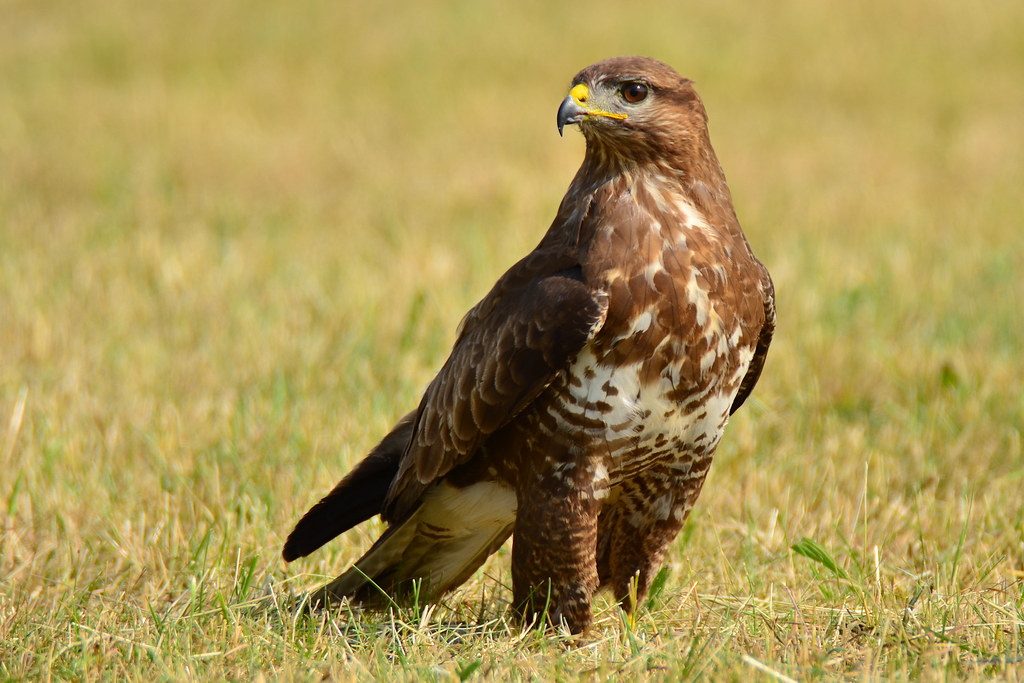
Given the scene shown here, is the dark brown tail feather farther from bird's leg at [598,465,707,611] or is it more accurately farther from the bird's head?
the bird's head

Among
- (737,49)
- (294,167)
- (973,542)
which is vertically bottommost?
(973,542)

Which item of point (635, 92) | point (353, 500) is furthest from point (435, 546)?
point (635, 92)

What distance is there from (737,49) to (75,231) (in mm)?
8437

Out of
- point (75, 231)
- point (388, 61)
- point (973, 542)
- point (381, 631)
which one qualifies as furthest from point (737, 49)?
point (381, 631)

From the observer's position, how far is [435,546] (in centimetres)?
400

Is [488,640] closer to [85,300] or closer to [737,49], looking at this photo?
[85,300]

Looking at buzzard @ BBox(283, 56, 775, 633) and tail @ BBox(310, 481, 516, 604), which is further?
tail @ BBox(310, 481, 516, 604)

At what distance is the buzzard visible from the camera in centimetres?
332

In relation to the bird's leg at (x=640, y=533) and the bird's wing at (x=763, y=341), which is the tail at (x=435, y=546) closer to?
the bird's leg at (x=640, y=533)

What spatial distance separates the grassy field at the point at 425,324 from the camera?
136 inches

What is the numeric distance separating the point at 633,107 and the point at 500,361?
2.74ft

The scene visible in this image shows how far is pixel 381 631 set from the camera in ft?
11.9

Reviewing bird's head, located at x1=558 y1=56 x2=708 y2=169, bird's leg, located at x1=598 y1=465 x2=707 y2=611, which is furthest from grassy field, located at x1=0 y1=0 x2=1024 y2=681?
bird's head, located at x1=558 y1=56 x2=708 y2=169

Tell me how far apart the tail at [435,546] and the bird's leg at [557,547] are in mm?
256
